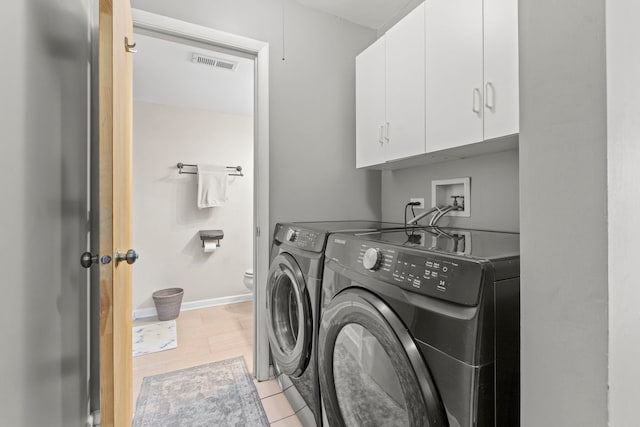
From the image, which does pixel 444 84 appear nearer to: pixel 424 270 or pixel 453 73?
pixel 453 73

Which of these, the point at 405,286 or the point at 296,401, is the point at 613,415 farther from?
the point at 296,401

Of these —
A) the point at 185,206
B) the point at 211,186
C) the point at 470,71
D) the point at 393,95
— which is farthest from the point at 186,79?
the point at 470,71

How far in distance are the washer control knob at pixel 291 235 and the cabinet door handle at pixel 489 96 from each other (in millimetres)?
1020

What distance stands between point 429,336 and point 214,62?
2459mm

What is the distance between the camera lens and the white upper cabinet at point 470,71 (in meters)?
1.04

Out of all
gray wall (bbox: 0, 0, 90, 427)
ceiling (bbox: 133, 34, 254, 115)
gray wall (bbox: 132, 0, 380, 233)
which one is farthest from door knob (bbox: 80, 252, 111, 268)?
ceiling (bbox: 133, 34, 254, 115)

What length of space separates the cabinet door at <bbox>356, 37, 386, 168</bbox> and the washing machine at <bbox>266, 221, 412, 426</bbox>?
23.0 inches

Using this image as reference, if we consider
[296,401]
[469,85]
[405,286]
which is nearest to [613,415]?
[405,286]

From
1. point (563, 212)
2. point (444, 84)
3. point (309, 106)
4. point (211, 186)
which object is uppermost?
point (309, 106)

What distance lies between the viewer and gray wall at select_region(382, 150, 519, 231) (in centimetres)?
135

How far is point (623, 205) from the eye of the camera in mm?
397

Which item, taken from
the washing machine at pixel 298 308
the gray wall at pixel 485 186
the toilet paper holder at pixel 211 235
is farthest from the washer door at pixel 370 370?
the toilet paper holder at pixel 211 235

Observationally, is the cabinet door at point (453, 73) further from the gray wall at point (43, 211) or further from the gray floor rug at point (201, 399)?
the gray floor rug at point (201, 399)

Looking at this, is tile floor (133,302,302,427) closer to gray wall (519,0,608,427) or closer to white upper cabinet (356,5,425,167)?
gray wall (519,0,608,427)
